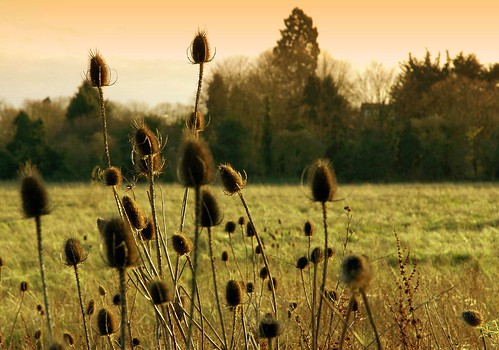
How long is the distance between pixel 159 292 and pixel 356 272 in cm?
73

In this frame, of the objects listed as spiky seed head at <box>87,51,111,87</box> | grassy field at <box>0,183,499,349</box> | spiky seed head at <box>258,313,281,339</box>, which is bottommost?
grassy field at <box>0,183,499,349</box>

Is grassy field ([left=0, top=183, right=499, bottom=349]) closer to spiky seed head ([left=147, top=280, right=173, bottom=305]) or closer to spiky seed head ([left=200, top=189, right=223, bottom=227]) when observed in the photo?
spiky seed head ([left=200, top=189, right=223, bottom=227])

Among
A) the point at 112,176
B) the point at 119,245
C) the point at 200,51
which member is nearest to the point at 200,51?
the point at 200,51

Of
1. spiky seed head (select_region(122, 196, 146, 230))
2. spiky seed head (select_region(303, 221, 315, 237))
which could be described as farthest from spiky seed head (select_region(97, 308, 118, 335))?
spiky seed head (select_region(303, 221, 315, 237))

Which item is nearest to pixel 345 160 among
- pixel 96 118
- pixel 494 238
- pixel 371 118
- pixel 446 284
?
pixel 371 118

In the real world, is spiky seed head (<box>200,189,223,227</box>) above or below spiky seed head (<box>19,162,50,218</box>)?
below

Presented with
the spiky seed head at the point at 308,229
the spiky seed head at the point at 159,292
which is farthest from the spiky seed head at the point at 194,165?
the spiky seed head at the point at 308,229

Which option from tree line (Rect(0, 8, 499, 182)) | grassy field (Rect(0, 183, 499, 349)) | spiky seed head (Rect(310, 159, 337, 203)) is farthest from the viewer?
tree line (Rect(0, 8, 499, 182))

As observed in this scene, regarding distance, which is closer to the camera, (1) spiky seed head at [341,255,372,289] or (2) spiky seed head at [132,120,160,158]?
(1) spiky seed head at [341,255,372,289]

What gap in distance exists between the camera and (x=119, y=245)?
1.71 meters

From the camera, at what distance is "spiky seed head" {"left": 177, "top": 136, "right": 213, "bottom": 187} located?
1.82 meters

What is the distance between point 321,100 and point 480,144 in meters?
10.6

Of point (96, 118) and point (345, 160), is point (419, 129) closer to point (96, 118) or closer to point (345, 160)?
point (345, 160)

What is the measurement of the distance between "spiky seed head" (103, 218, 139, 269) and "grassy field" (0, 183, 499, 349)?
9 centimetres
